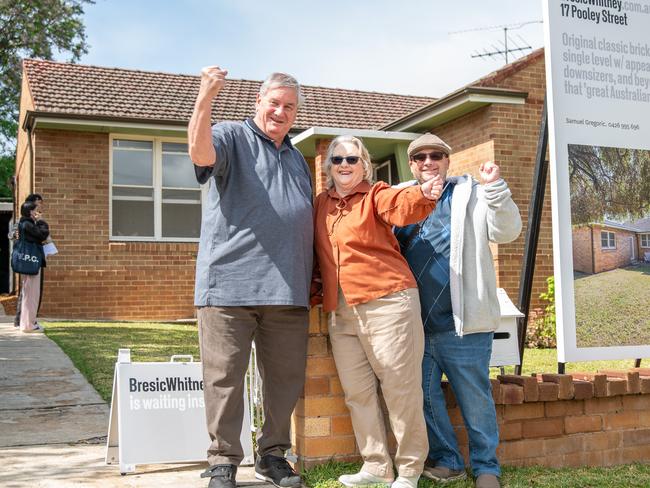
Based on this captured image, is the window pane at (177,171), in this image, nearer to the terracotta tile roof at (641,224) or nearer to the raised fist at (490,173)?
the terracotta tile roof at (641,224)

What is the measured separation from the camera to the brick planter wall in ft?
12.6

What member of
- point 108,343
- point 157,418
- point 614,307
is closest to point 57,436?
point 157,418

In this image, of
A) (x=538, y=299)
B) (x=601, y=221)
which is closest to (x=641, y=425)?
(x=601, y=221)

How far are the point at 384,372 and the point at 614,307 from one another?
195cm

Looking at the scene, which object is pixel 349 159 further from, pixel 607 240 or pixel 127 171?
pixel 127 171

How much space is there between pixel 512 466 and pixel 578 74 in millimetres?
2412

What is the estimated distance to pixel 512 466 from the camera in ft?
13.4

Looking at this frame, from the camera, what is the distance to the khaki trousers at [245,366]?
348 cm

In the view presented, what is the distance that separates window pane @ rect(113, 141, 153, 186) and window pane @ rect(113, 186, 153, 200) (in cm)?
12

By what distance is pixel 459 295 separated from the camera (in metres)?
3.62

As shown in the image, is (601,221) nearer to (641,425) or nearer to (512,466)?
(641,425)

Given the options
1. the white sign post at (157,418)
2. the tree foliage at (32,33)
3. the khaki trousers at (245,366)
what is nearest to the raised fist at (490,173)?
the khaki trousers at (245,366)

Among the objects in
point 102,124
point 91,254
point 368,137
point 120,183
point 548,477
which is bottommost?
point 548,477

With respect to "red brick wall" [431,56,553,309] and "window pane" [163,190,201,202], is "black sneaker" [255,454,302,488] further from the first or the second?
"window pane" [163,190,201,202]
